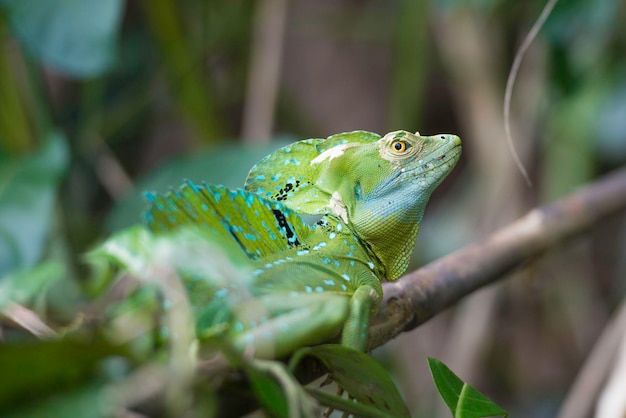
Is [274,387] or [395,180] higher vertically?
[395,180]

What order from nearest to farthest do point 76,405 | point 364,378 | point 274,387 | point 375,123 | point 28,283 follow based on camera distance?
1. point 76,405
2. point 274,387
3. point 364,378
4. point 28,283
5. point 375,123

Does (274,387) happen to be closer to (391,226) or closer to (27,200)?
(391,226)

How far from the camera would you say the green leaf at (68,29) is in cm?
193

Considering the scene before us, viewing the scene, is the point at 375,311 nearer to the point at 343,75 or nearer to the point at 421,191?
the point at 421,191

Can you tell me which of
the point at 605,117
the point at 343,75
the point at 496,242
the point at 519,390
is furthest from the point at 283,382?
the point at 343,75

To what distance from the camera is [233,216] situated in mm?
1034

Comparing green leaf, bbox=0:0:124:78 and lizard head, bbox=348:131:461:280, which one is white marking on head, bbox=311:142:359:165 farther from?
green leaf, bbox=0:0:124:78

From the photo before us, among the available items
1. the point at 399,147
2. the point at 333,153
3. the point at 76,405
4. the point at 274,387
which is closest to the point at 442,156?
the point at 399,147

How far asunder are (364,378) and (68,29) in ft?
4.94

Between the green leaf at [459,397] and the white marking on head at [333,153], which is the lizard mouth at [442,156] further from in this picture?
the green leaf at [459,397]

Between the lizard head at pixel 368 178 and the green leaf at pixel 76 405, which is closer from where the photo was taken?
the green leaf at pixel 76 405

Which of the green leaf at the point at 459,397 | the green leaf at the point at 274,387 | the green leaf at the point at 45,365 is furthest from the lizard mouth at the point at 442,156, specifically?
the green leaf at the point at 45,365

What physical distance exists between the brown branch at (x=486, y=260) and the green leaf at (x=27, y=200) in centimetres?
105

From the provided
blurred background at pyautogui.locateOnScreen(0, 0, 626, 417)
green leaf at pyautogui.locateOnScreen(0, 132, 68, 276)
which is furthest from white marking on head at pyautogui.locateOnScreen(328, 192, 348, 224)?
green leaf at pyautogui.locateOnScreen(0, 132, 68, 276)
